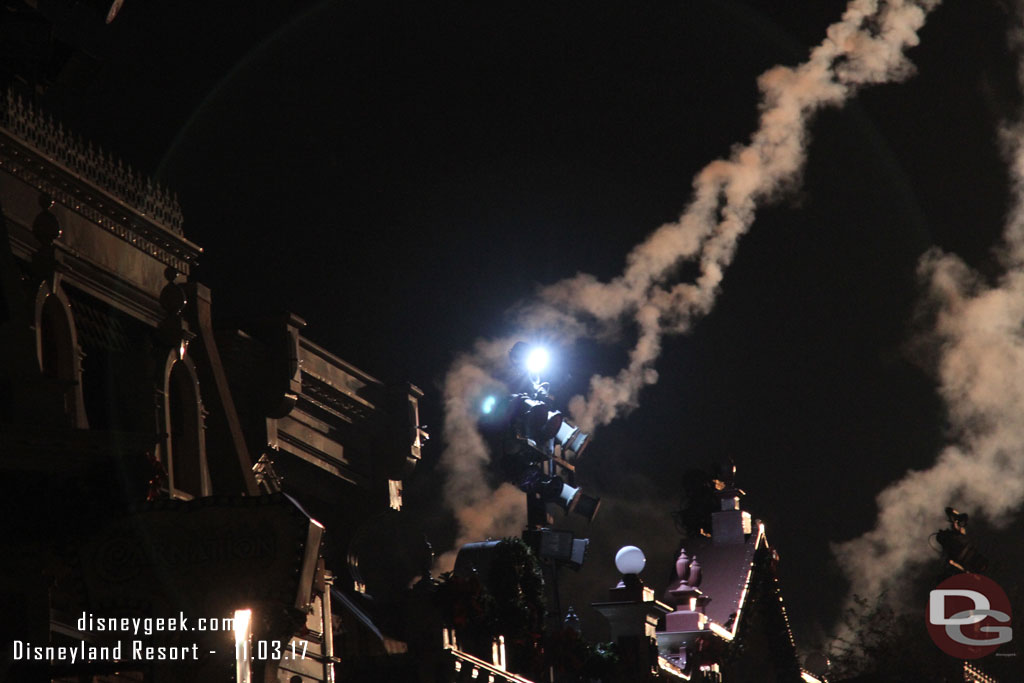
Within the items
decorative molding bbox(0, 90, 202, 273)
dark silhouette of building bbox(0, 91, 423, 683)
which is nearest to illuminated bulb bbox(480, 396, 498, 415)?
dark silhouette of building bbox(0, 91, 423, 683)

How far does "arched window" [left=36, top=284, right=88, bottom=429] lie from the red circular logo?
871 inches

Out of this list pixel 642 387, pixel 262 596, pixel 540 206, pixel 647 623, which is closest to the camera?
pixel 262 596

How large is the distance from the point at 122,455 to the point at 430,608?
29.1ft

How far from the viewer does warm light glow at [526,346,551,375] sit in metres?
20.6

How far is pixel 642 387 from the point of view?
1564 inches

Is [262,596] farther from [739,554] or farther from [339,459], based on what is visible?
[739,554]

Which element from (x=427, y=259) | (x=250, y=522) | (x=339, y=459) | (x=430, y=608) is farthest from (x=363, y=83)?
(x=250, y=522)

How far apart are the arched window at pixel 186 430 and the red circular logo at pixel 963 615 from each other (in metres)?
19.9

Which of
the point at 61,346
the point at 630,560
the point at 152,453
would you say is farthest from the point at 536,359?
the point at 61,346

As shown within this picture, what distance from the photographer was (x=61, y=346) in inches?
573

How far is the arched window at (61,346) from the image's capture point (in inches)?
565

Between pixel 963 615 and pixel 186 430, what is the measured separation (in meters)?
22.5

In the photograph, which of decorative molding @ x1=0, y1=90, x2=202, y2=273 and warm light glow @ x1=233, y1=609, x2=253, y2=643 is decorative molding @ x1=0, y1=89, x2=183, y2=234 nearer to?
decorative molding @ x1=0, y1=90, x2=202, y2=273

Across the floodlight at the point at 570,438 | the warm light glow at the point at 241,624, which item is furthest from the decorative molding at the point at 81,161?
the floodlight at the point at 570,438
